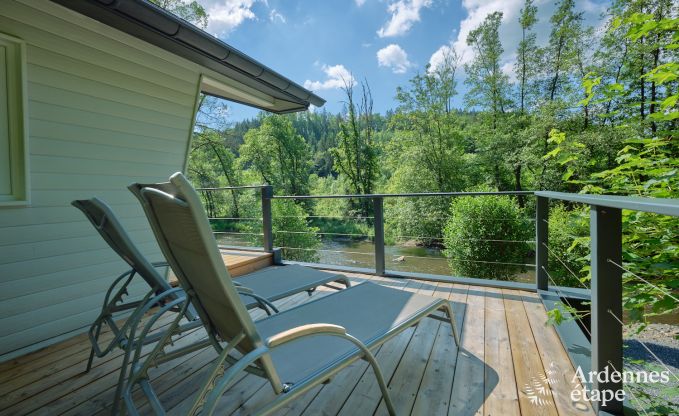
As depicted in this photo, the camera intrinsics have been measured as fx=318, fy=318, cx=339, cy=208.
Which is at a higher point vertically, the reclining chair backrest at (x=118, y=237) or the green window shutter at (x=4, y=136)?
the green window shutter at (x=4, y=136)

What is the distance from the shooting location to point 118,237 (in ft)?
5.31

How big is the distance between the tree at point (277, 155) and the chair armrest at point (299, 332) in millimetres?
20538

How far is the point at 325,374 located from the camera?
1.09m

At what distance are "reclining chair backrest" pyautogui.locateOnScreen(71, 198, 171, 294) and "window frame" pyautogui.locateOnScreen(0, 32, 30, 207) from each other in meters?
0.67

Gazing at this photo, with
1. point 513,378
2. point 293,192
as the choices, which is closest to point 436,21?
point 293,192

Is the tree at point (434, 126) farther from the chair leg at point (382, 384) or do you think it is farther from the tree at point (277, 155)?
the chair leg at point (382, 384)

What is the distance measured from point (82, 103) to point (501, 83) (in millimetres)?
16135

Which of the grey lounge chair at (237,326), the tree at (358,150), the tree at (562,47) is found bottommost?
the grey lounge chair at (237,326)

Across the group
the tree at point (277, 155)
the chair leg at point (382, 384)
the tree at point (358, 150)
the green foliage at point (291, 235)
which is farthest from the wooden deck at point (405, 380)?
A: the tree at point (277, 155)

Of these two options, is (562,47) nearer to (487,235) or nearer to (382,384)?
(487,235)

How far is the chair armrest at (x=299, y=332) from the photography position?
3.07 ft

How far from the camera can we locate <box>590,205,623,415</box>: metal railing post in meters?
1.17

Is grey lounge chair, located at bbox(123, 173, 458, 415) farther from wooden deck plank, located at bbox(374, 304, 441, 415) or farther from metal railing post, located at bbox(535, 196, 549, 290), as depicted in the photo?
metal railing post, located at bbox(535, 196, 549, 290)

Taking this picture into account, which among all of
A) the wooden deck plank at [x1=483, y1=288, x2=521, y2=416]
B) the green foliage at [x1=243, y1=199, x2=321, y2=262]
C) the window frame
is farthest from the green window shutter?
the green foliage at [x1=243, y1=199, x2=321, y2=262]
